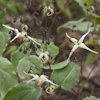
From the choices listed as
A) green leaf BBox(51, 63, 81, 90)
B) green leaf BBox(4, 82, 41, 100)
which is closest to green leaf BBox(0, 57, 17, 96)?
green leaf BBox(4, 82, 41, 100)

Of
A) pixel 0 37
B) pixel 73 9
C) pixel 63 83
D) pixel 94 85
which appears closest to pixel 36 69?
pixel 63 83

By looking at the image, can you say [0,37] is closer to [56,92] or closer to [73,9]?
[56,92]

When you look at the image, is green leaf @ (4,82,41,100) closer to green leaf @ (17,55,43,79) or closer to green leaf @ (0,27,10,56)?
green leaf @ (17,55,43,79)

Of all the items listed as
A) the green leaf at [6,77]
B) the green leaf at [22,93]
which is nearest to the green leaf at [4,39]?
the green leaf at [6,77]

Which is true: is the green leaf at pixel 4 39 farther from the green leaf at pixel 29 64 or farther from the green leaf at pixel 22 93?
the green leaf at pixel 22 93

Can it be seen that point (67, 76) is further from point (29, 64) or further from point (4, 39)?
point (4, 39)

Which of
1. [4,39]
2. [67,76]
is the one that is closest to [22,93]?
[67,76]
